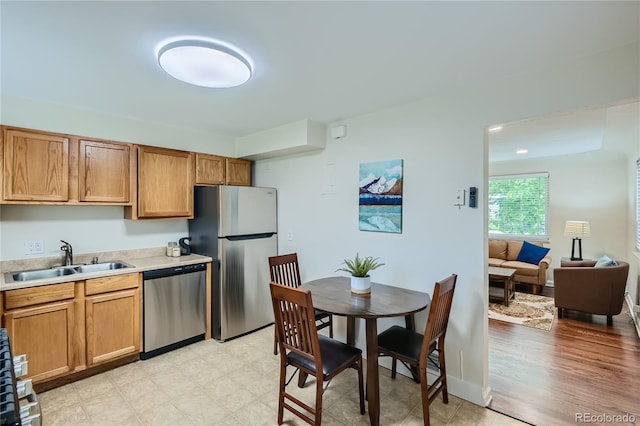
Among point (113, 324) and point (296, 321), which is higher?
point (296, 321)

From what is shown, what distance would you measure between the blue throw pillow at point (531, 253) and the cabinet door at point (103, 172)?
6225mm

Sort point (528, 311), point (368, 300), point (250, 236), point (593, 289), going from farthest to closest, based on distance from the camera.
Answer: point (528, 311) < point (593, 289) < point (250, 236) < point (368, 300)

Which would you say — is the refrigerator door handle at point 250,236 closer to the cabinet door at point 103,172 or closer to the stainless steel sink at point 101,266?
the stainless steel sink at point 101,266

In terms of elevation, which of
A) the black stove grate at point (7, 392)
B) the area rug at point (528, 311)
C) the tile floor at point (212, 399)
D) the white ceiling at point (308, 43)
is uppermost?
the white ceiling at point (308, 43)

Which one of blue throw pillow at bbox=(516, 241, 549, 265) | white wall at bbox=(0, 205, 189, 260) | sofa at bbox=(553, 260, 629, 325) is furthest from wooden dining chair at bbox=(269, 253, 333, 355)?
blue throw pillow at bbox=(516, 241, 549, 265)

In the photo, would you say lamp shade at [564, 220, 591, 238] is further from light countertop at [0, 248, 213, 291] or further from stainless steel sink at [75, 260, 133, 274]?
stainless steel sink at [75, 260, 133, 274]

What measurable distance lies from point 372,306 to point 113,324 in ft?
7.53

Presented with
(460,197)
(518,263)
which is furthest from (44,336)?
(518,263)

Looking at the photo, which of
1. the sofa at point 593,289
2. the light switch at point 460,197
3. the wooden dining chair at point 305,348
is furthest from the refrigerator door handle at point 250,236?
the sofa at point 593,289

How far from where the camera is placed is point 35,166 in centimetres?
250

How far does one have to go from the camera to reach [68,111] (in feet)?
9.03

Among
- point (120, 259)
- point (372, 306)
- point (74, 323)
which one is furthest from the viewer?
point (120, 259)

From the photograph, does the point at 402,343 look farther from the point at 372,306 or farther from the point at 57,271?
the point at 57,271

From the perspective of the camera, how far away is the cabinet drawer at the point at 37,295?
219 cm
